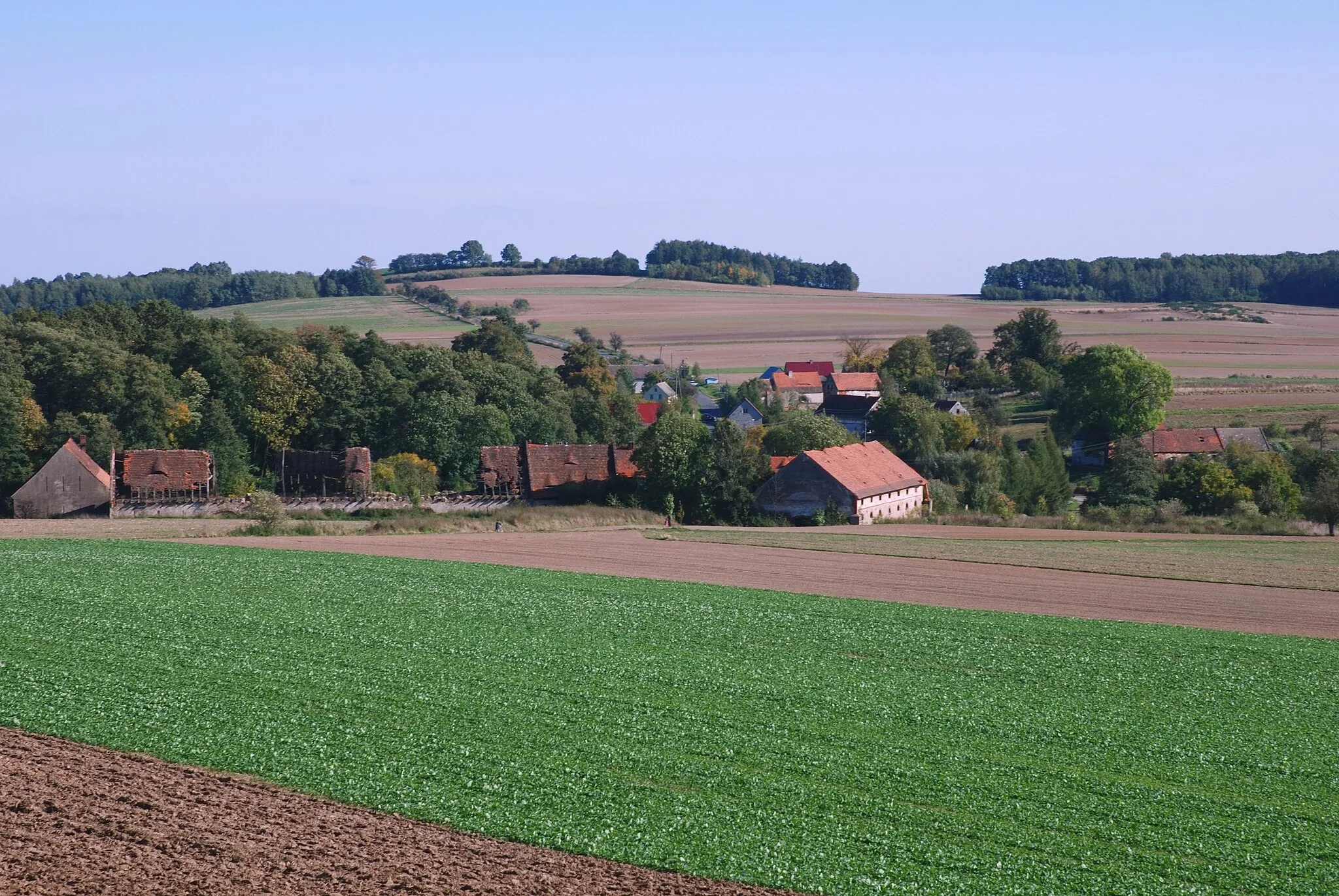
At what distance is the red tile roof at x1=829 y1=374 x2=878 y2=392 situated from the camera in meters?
106

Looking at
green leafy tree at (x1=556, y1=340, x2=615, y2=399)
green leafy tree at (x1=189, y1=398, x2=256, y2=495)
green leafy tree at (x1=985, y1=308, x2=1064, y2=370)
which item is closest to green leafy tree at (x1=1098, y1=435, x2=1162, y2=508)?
green leafy tree at (x1=556, y1=340, x2=615, y2=399)

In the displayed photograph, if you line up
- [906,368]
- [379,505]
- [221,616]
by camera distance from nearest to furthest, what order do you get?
[221,616] → [379,505] → [906,368]

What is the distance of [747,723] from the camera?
18938 millimetres

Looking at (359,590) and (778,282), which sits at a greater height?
(778,282)

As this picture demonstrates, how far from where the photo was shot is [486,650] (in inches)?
926

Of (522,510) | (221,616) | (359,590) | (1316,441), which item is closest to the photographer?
(221,616)

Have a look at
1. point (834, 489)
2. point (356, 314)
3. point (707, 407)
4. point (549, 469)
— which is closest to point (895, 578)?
point (834, 489)

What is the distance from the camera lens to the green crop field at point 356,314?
12238 cm

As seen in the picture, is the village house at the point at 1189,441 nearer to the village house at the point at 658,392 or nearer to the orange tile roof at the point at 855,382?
the orange tile roof at the point at 855,382

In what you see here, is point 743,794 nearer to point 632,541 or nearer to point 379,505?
point 632,541

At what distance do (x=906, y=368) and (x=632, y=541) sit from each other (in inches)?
2472

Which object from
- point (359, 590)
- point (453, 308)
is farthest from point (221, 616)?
point (453, 308)

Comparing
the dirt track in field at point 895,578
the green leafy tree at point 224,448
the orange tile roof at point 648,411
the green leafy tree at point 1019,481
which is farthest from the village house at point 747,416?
the dirt track in field at point 895,578

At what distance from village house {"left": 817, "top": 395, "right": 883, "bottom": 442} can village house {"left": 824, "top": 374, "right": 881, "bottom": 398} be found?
13590 millimetres
